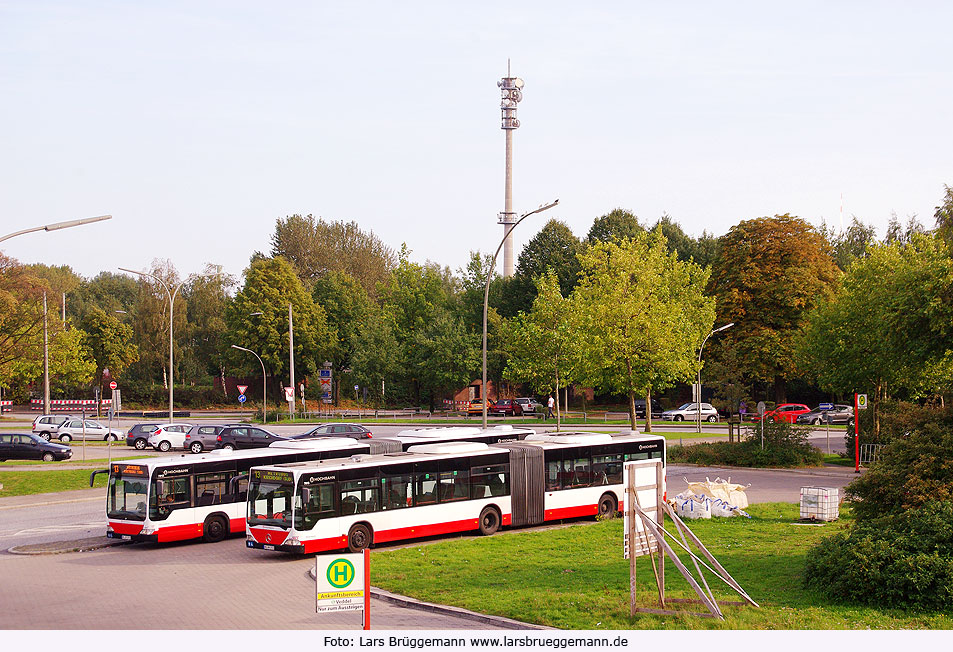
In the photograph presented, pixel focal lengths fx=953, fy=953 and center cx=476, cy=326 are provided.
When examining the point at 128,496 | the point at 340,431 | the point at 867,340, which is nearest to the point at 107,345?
the point at 340,431

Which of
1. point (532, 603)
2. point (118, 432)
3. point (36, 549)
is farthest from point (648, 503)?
point (118, 432)

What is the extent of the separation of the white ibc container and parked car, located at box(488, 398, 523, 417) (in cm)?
5371

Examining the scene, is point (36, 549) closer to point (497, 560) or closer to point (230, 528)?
point (230, 528)

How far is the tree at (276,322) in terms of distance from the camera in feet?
292

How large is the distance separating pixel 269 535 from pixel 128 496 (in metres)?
4.25

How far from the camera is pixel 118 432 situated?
196ft

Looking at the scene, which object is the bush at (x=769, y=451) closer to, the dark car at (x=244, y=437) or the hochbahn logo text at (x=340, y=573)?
the dark car at (x=244, y=437)

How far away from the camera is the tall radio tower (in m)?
110

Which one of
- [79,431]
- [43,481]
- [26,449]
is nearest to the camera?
[43,481]

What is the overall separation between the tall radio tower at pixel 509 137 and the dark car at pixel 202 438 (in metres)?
62.2

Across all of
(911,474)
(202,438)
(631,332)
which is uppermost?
(631,332)

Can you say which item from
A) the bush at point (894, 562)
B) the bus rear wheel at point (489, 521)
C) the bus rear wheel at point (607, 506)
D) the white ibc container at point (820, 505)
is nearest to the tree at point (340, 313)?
the bus rear wheel at point (607, 506)

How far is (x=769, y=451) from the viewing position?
126 ft

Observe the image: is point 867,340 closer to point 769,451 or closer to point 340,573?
point 769,451
